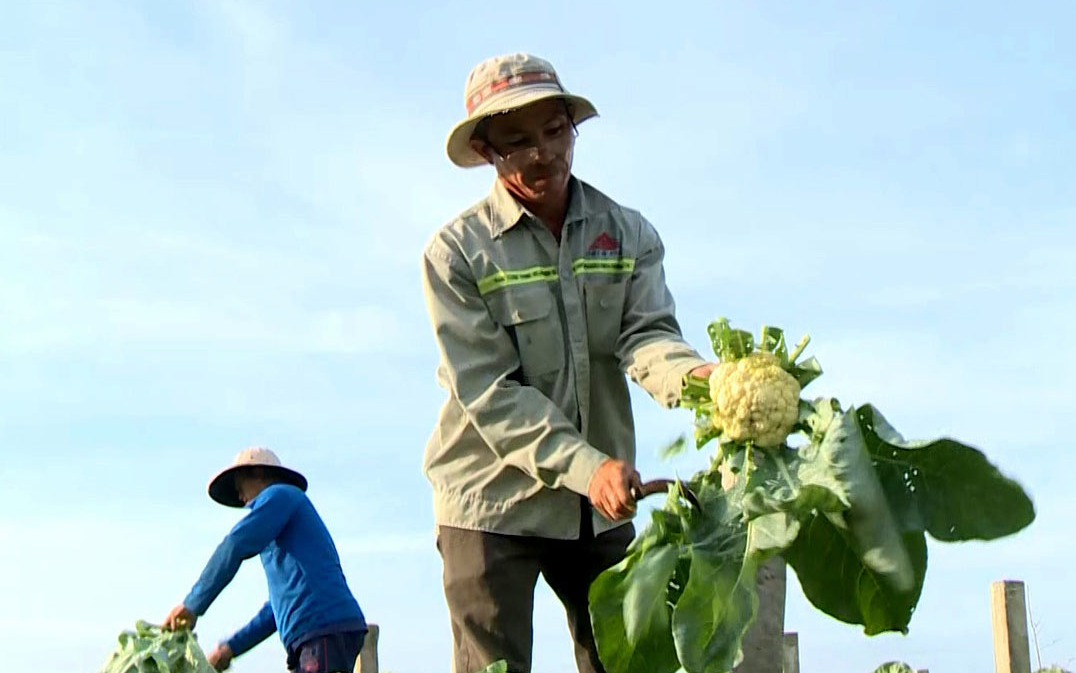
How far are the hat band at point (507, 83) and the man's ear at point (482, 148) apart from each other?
81 mm

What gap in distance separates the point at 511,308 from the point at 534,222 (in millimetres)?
246

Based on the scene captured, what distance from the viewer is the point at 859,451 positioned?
256 cm

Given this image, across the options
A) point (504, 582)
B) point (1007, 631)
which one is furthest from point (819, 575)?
point (1007, 631)

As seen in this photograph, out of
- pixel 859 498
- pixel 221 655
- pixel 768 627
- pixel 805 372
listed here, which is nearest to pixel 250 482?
pixel 221 655

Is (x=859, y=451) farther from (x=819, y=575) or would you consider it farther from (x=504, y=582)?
(x=504, y=582)

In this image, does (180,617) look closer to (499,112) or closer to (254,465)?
(254,465)

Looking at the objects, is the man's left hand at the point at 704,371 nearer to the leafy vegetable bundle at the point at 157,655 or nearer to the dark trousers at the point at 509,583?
the dark trousers at the point at 509,583

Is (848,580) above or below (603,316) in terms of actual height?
below

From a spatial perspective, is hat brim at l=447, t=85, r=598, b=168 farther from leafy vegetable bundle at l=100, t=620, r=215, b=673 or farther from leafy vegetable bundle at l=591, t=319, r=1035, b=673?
leafy vegetable bundle at l=100, t=620, r=215, b=673

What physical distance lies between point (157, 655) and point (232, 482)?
2.33 meters

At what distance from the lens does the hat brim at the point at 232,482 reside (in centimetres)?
580

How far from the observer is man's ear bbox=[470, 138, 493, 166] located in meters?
3.70

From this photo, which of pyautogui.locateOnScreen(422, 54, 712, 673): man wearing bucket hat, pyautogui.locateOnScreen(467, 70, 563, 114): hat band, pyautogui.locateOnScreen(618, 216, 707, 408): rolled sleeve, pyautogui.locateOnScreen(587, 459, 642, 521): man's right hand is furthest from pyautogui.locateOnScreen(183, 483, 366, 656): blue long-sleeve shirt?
pyautogui.locateOnScreen(587, 459, 642, 521): man's right hand

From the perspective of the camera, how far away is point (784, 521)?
2.56 metres
